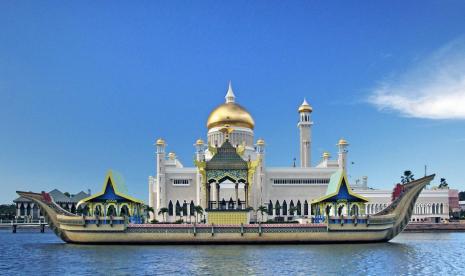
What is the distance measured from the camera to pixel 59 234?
37.1m

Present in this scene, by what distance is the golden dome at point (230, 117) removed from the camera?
208ft

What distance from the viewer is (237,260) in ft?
85.1

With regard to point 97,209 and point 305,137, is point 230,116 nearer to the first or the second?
point 305,137

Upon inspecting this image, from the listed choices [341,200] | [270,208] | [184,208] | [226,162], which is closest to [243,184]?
[270,208]

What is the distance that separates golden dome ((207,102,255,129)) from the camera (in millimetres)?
63312

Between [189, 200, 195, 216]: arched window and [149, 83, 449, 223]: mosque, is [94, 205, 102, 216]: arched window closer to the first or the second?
[149, 83, 449, 223]: mosque

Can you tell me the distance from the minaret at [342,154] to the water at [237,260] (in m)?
28.4

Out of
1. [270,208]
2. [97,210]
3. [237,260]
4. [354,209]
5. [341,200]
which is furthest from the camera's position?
[270,208]

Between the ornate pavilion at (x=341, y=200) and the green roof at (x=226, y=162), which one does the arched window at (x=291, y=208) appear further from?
the green roof at (x=226, y=162)

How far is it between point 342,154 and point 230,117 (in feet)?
44.4

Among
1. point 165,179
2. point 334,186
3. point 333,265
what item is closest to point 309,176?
point 165,179

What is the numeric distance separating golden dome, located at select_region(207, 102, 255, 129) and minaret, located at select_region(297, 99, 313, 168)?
7.52m

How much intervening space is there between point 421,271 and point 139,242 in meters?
18.3

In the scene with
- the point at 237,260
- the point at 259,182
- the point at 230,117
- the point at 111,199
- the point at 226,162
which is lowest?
the point at 237,260
